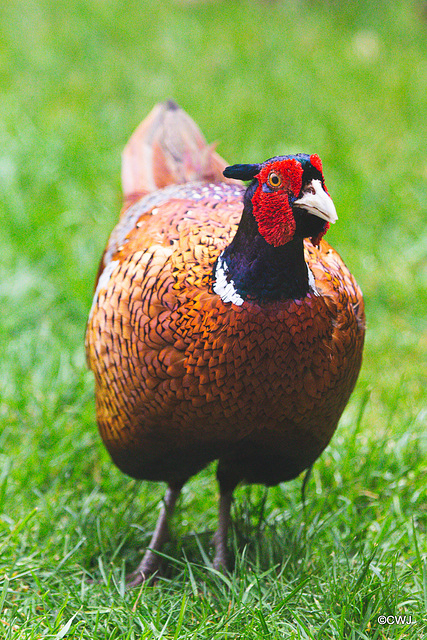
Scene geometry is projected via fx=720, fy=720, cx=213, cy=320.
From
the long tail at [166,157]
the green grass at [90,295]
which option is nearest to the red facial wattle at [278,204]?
the green grass at [90,295]

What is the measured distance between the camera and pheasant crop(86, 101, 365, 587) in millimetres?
1974

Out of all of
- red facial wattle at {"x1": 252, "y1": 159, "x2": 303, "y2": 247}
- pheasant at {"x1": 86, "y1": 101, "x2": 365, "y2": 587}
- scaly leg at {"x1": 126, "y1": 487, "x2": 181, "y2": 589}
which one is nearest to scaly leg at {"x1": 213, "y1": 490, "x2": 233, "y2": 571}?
pheasant at {"x1": 86, "y1": 101, "x2": 365, "y2": 587}

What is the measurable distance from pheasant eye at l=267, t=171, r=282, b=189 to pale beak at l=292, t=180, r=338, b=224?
0.07 meters

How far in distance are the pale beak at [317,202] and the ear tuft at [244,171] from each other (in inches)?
6.5

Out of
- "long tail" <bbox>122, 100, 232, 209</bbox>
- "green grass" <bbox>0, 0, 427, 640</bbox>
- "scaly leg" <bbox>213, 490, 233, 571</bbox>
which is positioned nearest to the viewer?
"green grass" <bbox>0, 0, 427, 640</bbox>

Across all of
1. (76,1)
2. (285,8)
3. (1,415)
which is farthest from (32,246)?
(285,8)

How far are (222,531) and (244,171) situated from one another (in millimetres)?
1377

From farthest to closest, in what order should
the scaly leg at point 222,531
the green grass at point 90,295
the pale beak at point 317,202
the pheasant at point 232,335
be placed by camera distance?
the scaly leg at point 222,531, the green grass at point 90,295, the pheasant at point 232,335, the pale beak at point 317,202

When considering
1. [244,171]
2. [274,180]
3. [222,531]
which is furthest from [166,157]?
[222,531]

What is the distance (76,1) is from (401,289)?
5559mm

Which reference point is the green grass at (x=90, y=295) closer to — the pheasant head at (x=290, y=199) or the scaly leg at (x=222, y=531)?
the scaly leg at (x=222, y=531)

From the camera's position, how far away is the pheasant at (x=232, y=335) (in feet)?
6.48

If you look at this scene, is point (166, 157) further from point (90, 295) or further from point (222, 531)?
point (222, 531)

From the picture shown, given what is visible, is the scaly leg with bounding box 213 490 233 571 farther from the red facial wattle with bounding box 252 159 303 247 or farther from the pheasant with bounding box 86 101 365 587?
the red facial wattle with bounding box 252 159 303 247
